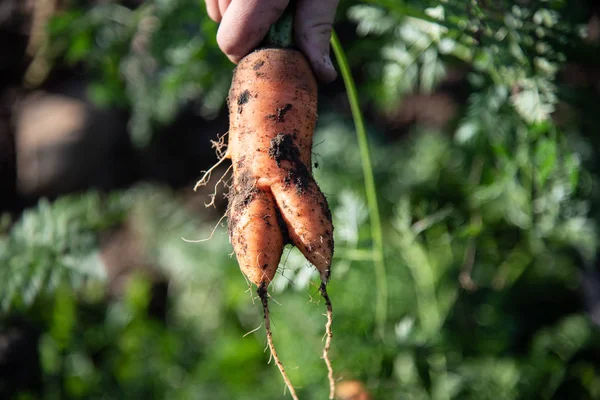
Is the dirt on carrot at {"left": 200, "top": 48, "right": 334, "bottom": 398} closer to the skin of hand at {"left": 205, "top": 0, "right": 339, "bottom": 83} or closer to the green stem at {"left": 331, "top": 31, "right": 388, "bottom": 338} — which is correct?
the skin of hand at {"left": 205, "top": 0, "right": 339, "bottom": 83}

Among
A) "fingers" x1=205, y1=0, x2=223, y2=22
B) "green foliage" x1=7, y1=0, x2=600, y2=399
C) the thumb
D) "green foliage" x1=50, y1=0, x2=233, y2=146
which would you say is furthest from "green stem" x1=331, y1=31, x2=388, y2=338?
"green foliage" x1=50, y1=0, x2=233, y2=146

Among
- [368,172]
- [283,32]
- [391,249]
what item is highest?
[283,32]

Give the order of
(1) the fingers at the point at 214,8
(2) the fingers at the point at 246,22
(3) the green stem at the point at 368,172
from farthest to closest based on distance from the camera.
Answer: (3) the green stem at the point at 368,172 < (1) the fingers at the point at 214,8 < (2) the fingers at the point at 246,22

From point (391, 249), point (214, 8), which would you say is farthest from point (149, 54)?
point (391, 249)

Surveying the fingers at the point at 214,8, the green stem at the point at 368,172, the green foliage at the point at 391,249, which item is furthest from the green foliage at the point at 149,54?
A: the green stem at the point at 368,172

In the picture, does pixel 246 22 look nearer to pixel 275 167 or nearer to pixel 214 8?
pixel 214 8

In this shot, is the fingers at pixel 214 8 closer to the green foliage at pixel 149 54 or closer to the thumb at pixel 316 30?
the thumb at pixel 316 30

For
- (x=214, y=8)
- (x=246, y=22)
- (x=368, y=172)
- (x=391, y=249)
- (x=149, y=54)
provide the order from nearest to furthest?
(x=246, y=22)
(x=214, y=8)
(x=368, y=172)
(x=391, y=249)
(x=149, y=54)
